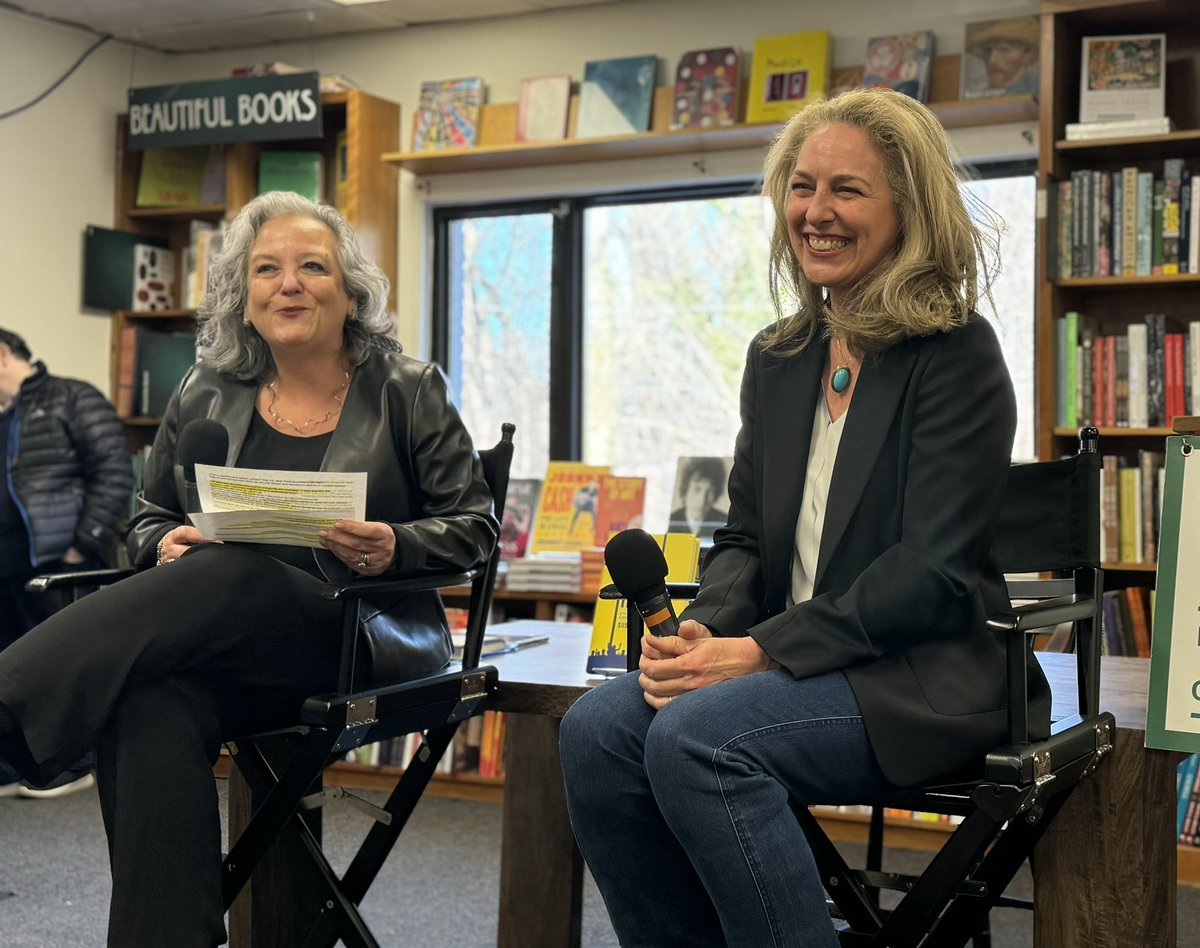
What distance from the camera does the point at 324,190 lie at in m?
5.31

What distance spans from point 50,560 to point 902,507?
134 inches

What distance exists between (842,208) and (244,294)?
46.0 inches

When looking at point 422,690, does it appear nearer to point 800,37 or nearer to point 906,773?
point 906,773

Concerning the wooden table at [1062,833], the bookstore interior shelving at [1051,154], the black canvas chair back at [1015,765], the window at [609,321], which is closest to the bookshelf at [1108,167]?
the bookstore interior shelving at [1051,154]

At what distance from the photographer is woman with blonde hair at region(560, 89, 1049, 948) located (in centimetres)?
171

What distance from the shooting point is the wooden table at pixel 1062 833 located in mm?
1919

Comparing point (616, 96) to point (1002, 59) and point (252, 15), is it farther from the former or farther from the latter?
point (252, 15)

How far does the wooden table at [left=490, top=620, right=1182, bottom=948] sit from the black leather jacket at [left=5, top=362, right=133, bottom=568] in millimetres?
2328

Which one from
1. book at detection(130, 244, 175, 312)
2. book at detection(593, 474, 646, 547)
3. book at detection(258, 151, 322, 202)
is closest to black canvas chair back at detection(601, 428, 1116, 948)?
book at detection(593, 474, 646, 547)

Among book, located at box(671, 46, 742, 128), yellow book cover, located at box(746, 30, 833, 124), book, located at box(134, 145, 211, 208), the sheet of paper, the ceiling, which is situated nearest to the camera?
the sheet of paper

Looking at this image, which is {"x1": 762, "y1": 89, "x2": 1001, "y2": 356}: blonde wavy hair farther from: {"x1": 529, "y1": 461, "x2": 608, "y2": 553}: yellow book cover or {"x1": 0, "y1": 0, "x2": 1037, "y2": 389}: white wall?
{"x1": 0, "y1": 0, "x2": 1037, "y2": 389}: white wall

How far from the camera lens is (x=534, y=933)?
251 centimetres

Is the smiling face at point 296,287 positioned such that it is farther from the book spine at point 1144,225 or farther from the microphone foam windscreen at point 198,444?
the book spine at point 1144,225

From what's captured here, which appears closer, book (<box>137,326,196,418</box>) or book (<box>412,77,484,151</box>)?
book (<box>412,77,484,151</box>)
